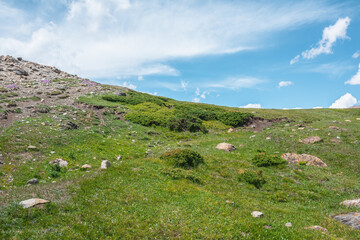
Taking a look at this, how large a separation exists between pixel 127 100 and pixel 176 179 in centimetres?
3719

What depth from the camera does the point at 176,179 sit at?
50.6 ft

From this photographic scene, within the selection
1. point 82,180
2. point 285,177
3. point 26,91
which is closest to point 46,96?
point 26,91

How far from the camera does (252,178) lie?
52.7 feet

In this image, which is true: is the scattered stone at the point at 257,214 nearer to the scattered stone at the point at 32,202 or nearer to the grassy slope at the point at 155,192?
the grassy slope at the point at 155,192

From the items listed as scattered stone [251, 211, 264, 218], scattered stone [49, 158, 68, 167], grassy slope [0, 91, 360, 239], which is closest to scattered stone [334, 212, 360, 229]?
grassy slope [0, 91, 360, 239]

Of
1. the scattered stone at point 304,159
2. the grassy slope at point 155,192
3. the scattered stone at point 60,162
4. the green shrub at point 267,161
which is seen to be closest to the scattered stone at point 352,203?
the grassy slope at point 155,192

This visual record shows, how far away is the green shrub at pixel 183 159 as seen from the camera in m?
18.4

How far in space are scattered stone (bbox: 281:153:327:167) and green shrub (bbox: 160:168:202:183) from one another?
1195cm

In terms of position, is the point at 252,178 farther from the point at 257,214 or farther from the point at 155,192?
the point at 155,192

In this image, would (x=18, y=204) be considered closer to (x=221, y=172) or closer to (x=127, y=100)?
(x=221, y=172)

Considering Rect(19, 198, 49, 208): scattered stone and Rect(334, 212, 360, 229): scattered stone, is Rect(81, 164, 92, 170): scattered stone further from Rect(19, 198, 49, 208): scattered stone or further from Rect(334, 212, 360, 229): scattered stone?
Rect(334, 212, 360, 229): scattered stone

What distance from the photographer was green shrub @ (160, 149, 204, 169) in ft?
60.4

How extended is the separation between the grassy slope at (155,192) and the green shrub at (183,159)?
991 millimetres

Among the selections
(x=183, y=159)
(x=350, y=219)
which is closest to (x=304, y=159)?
(x=350, y=219)
